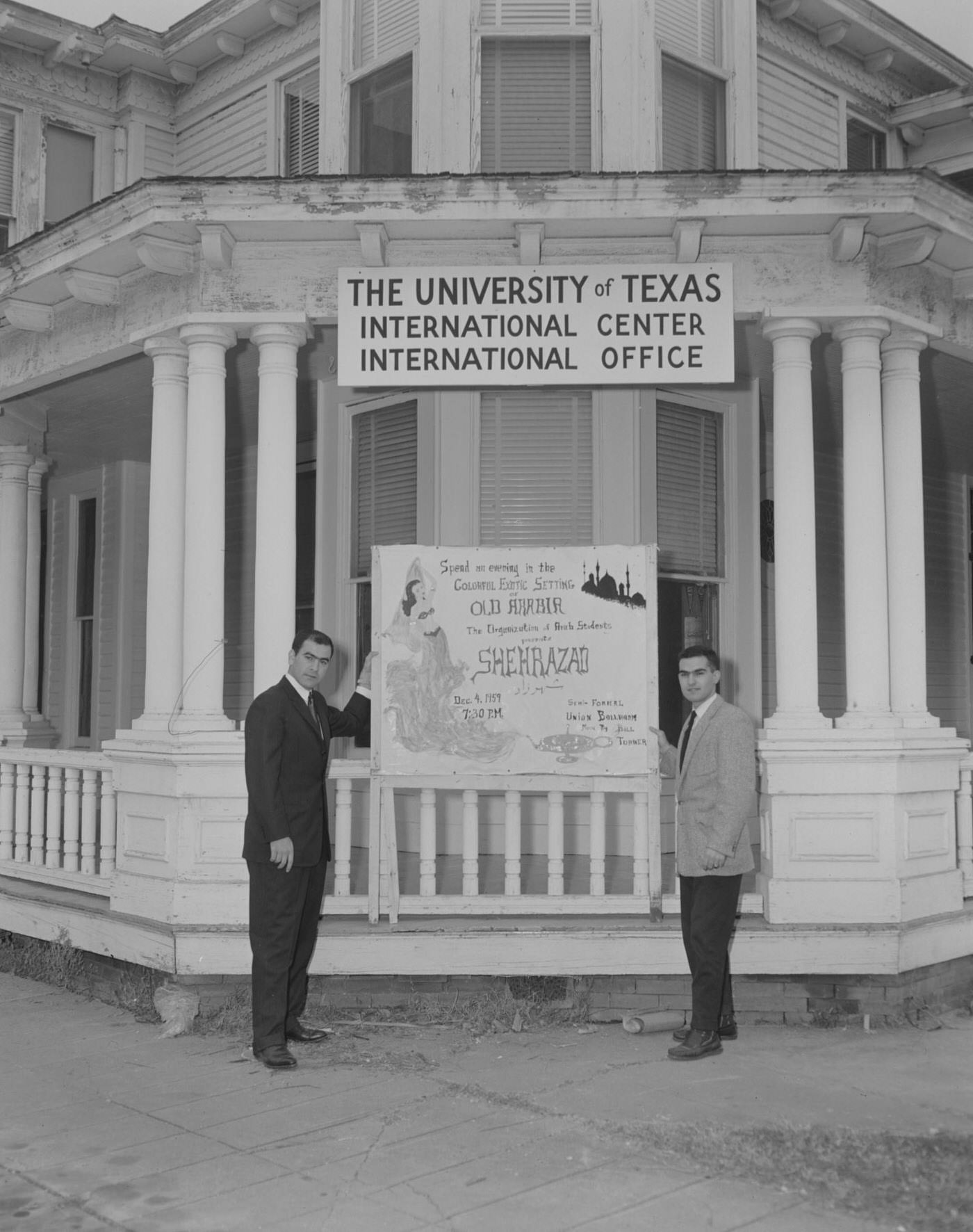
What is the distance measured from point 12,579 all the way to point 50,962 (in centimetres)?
370

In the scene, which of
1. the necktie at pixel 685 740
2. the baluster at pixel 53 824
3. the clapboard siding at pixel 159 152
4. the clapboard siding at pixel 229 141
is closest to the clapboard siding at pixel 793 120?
the clapboard siding at pixel 229 141

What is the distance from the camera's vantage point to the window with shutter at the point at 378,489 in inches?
334

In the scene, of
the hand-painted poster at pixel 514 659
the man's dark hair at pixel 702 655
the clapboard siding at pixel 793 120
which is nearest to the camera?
the man's dark hair at pixel 702 655

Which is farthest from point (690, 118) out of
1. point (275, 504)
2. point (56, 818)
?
point (56, 818)

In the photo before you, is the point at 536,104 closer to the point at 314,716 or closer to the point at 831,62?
the point at 831,62

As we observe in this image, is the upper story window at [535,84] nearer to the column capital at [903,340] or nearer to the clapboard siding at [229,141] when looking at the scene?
the clapboard siding at [229,141]

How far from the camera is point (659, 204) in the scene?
6430mm

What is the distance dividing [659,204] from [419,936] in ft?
12.8

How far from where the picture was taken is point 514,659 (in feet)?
21.3

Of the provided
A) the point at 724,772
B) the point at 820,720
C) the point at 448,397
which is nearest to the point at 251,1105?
the point at 724,772

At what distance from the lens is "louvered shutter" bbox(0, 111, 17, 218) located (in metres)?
11.0

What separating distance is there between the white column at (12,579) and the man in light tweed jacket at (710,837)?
624 cm

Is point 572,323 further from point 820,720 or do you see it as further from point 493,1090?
point 493,1090

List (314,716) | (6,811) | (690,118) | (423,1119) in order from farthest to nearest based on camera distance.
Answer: (690,118), (6,811), (314,716), (423,1119)
